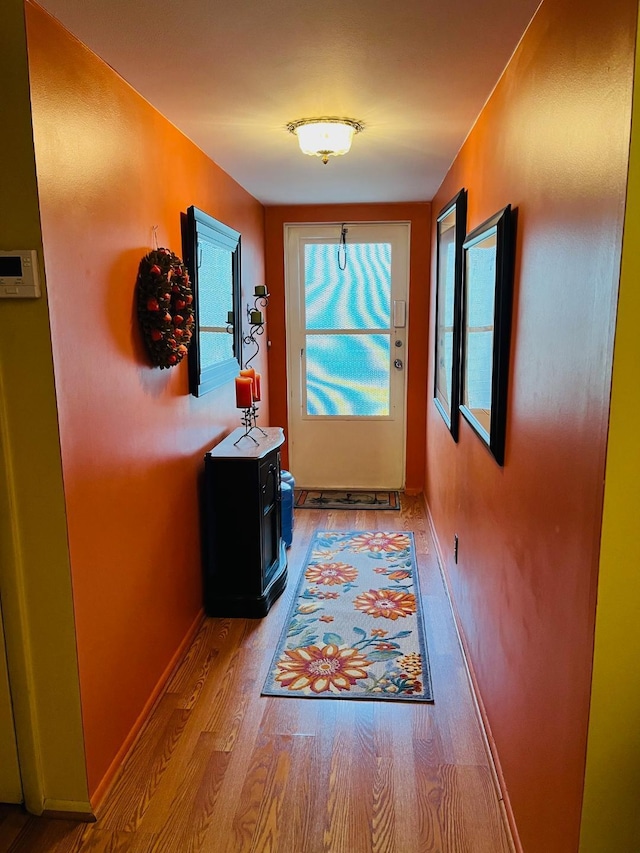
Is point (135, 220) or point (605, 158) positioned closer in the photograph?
point (605, 158)

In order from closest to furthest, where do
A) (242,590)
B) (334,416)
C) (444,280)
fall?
1. (242,590)
2. (444,280)
3. (334,416)

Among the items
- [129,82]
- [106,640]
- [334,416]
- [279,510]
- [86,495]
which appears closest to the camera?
[86,495]

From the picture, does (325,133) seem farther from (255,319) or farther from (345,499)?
(345,499)

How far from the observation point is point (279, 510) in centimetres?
340

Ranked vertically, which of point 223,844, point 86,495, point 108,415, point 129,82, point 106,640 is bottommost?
point 223,844

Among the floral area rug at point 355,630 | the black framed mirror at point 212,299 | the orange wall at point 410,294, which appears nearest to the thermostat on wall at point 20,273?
the black framed mirror at point 212,299

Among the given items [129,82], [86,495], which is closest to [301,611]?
[86,495]

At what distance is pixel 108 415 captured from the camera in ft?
6.46

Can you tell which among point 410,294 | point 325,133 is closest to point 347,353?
point 410,294

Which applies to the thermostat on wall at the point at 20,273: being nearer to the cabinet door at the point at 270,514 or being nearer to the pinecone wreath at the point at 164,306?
the pinecone wreath at the point at 164,306

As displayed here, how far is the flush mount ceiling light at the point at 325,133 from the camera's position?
247 cm

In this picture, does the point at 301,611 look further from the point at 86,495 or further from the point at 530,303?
the point at 530,303

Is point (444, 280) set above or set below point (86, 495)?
above

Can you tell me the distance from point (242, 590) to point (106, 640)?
3.74ft
